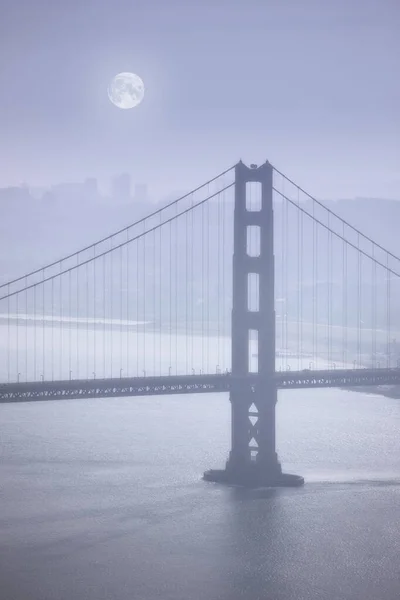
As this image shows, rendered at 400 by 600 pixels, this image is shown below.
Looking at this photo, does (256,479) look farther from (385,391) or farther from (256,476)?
(385,391)

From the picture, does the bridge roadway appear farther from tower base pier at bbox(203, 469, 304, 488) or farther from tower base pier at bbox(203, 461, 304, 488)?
tower base pier at bbox(203, 469, 304, 488)

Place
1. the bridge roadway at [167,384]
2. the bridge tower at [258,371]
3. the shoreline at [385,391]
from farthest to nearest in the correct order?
the shoreline at [385,391], the bridge tower at [258,371], the bridge roadway at [167,384]

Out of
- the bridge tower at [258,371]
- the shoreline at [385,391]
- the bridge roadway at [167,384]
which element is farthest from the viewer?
the shoreline at [385,391]

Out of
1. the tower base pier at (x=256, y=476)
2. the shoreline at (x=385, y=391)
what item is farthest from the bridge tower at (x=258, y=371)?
the shoreline at (x=385, y=391)

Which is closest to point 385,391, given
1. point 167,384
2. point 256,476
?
point 256,476

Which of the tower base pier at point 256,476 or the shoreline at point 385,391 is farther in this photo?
the shoreline at point 385,391

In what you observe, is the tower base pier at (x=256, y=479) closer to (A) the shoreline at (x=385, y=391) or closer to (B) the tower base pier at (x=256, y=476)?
(B) the tower base pier at (x=256, y=476)
